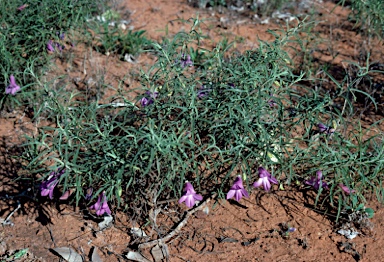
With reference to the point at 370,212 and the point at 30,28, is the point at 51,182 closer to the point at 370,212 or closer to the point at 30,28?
the point at 30,28

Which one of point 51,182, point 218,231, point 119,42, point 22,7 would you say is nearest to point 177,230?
point 218,231

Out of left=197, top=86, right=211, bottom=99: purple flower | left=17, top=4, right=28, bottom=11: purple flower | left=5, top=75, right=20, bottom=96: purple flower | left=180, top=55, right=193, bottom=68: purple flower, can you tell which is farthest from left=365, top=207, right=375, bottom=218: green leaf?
left=17, top=4, right=28, bottom=11: purple flower

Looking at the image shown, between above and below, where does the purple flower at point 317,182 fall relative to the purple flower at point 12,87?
above

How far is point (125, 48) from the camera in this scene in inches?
211

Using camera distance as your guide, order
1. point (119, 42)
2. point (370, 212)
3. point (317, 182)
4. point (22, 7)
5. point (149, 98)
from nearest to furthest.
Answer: point (149, 98) → point (317, 182) → point (370, 212) → point (22, 7) → point (119, 42)

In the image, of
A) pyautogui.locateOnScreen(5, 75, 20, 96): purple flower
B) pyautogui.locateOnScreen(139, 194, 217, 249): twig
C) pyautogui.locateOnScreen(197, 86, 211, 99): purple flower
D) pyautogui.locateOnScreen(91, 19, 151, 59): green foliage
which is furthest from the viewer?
pyautogui.locateOnScreen(91, 19, 151, 59): green foliage

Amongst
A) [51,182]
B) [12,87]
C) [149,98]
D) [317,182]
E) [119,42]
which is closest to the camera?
[51,182]

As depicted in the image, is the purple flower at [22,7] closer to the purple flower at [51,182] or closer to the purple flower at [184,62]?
the purple flower at [184,62]

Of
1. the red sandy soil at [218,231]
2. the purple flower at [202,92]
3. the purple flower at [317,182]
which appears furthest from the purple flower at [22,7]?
the purple flower at [317,182]

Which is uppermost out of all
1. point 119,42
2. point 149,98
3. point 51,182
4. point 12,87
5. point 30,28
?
point 149,98

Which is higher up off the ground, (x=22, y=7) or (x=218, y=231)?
(x=22, y=7)

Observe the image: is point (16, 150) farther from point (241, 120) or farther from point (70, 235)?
point (241, 120)

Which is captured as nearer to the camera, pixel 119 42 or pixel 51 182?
pixel 51 182

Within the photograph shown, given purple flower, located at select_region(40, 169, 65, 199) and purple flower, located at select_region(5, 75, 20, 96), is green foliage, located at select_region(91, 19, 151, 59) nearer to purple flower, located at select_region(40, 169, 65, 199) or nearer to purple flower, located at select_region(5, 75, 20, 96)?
purple flower, located at select_region(5, 75, 20, 96)
